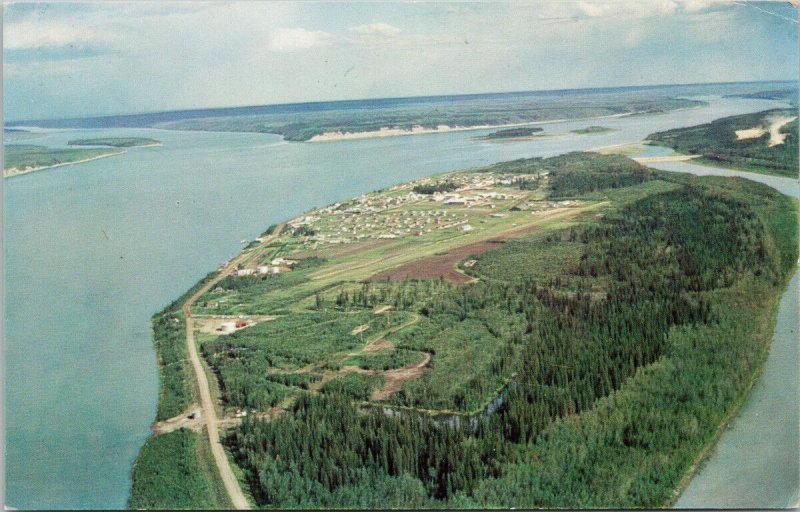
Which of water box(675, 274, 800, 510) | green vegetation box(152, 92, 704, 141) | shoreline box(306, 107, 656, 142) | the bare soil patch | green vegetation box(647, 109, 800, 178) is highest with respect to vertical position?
green vegetation box(152, 92, 704, 141)

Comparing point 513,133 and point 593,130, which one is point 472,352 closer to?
point 513,133

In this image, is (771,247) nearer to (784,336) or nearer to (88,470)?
(784,336)

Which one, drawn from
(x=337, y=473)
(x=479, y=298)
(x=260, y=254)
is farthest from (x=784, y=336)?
(x=260, y=254)

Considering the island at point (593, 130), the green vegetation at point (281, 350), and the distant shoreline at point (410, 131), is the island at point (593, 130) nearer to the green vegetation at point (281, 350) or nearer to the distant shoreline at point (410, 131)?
the distant shoreline at point (410, 131)

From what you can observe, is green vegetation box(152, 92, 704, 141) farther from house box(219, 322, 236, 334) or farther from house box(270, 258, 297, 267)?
house box(219, 322, 236, 334)

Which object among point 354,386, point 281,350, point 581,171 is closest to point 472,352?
point 354,386

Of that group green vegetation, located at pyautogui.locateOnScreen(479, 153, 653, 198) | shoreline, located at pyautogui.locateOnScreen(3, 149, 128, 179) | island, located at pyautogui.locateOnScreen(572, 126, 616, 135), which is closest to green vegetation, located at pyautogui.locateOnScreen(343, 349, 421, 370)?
green vegetation, located at pyautogui.locateOnScreen(479, 153, 653, 198)
